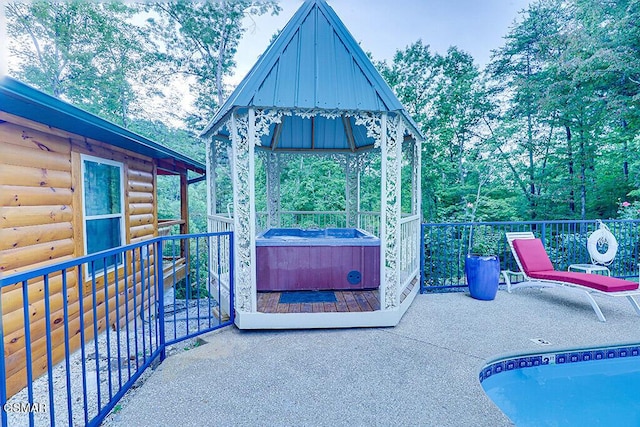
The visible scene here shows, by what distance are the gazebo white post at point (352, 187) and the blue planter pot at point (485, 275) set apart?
2668 mm

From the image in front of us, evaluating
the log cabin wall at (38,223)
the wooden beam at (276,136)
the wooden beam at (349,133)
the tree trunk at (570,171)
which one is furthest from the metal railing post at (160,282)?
the tree trunk at (570,171)

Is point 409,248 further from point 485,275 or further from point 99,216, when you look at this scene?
point 99,216

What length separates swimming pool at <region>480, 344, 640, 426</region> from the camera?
271 centimetres

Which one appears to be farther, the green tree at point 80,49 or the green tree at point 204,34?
the green tree at point 204,34

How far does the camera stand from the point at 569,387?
120 inches

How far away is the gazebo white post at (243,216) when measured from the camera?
12.1 ft

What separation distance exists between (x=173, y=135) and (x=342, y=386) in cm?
1516

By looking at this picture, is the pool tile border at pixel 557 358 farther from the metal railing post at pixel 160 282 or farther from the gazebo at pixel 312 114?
the metal railing post at pixel 160 282

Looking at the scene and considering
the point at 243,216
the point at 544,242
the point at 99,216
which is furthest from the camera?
the point at 544,242

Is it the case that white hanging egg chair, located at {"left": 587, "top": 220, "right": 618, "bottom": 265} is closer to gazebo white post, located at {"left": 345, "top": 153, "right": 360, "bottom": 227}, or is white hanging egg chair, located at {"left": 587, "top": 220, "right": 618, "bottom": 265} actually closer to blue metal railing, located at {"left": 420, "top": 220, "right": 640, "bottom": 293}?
blue metal railing, located at {"left": 420, "top": 220, "right": 640, "bottom": 293}

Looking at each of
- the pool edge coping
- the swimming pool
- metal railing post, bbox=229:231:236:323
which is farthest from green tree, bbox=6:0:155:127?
the swimming pool

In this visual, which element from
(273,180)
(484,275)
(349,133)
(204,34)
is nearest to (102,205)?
(273,180)

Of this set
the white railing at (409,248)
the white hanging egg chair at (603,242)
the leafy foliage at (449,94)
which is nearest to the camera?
the white railing at (409,248)

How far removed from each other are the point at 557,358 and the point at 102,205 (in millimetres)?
5880
